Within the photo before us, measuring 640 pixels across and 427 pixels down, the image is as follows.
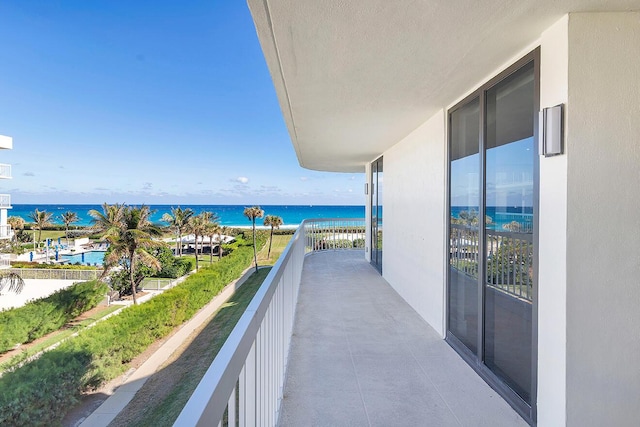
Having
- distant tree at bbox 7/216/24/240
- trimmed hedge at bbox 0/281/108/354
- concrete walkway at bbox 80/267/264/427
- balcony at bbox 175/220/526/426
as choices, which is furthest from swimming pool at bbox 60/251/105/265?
balcony at bbox 175/220/526/426

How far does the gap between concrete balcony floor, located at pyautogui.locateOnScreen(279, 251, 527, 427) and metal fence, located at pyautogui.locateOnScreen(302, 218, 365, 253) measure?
507 centimetres

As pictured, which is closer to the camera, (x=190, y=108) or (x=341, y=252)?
(x=341, y=252)

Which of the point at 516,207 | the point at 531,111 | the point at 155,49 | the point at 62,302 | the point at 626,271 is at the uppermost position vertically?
the point at 155,49

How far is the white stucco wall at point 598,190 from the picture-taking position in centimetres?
172

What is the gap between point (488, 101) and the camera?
8.87 ft

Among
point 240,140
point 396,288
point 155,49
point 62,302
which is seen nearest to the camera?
point 396,288

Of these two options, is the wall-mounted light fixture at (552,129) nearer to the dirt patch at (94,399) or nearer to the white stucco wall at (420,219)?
the white stucco wall at (420,219)

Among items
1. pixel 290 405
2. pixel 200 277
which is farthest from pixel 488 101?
pixel 200 277

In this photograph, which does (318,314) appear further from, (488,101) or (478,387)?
(488,101)

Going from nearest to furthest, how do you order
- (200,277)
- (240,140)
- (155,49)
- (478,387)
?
1. (478,387)
2. (200,277)
3. (155,49)
4. (240,140)

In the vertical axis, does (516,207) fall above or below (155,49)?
below

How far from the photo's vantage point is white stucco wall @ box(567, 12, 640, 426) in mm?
1722

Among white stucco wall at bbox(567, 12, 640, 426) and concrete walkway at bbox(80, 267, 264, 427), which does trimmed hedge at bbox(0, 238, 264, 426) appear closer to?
concrete walkway at bbox(80, 267, 264, 427)

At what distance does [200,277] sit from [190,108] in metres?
27.5
